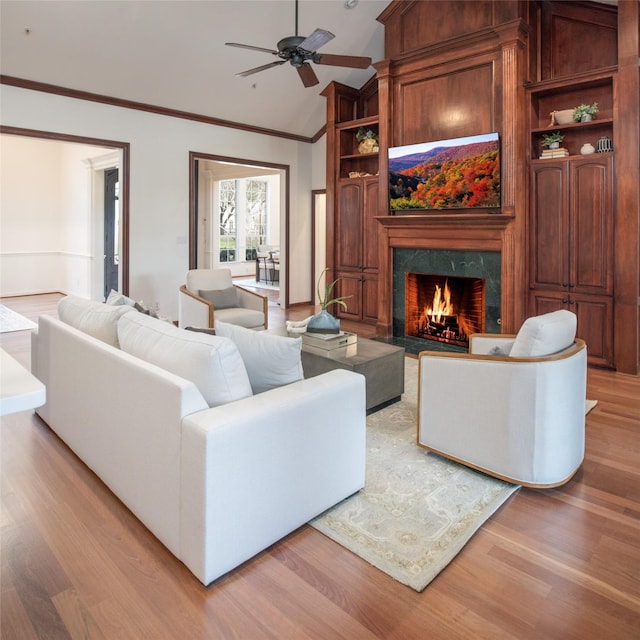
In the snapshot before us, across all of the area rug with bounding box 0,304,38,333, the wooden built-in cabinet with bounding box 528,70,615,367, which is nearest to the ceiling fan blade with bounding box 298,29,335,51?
the wooden built-in cabinet with bounding box 528,70,615,367

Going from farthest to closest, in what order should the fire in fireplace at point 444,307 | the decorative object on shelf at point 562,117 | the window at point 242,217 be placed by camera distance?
the window at point 242,217, the fire in fireplace at point 444,307, the decorative object on shelf at point 562,117

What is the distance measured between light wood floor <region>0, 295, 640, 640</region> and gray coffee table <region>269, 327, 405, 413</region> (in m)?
1.33

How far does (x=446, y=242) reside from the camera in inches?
224

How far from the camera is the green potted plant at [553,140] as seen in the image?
503 centimetres

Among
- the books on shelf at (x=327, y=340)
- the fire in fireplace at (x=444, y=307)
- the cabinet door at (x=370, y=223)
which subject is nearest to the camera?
the books on shelf at (x=327, y=340)

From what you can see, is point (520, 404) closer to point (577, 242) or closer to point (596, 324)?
point (596, 324)

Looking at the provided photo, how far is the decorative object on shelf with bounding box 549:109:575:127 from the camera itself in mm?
4955

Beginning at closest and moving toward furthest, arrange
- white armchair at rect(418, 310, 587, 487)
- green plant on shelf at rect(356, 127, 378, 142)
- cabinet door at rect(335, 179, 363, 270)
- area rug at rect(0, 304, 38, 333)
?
1. white armchair at rect(418, 310, 587, 487)
2. area rug at rect(0, 304, 38, 333)
3. green plant on shelf at rect(356, 127, 378, 142)
4. cabinet door at rect(335, 179, 363, 270)

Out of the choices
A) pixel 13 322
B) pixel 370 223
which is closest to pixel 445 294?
pixel 370 223

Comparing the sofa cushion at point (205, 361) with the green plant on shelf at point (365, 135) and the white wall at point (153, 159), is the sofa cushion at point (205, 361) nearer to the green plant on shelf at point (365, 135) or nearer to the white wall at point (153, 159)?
the white wall at point (153, 159)

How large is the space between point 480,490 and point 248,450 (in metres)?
1.32

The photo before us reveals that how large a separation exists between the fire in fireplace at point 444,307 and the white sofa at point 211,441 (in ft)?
12.3

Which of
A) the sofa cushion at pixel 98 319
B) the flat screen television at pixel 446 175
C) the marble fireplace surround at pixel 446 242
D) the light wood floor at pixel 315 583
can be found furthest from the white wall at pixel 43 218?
the light wood floor at pixel 315 583

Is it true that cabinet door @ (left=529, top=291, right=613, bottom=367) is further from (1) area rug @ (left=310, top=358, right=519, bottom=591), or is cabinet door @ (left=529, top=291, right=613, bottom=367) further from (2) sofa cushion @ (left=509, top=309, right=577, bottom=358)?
(1) area rug @ (left=310, top=358, right=519, bottom=591)
